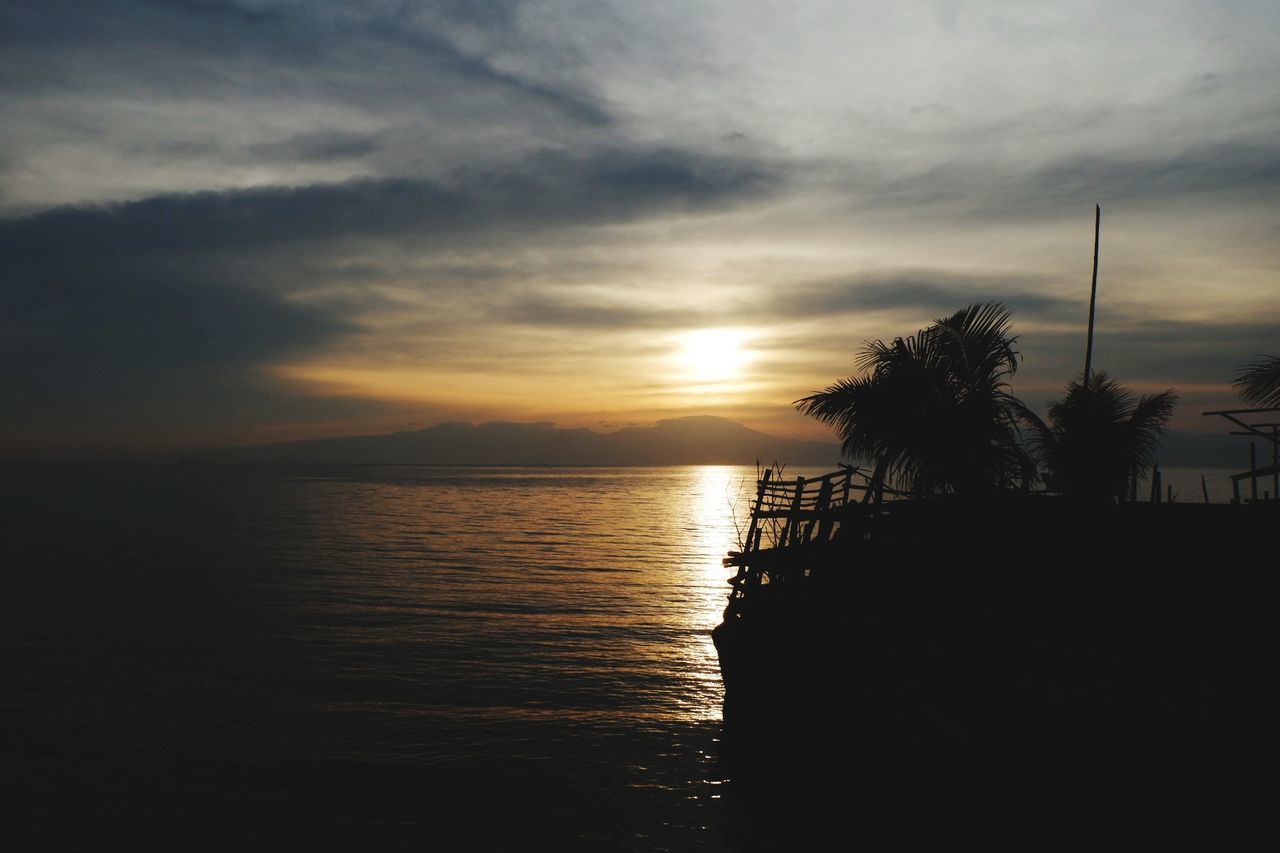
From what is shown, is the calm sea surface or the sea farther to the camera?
the calm sea surface

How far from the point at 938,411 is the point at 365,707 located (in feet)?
47.8

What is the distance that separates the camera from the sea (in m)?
13.0

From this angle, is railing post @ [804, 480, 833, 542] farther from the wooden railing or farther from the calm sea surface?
the calm sea surface

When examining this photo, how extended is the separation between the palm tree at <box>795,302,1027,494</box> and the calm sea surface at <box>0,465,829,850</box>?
747 centimetres

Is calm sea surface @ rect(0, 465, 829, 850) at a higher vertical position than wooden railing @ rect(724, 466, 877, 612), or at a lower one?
lower

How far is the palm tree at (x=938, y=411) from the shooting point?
19.0 m

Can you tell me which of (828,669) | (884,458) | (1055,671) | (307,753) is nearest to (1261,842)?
(1055,671)

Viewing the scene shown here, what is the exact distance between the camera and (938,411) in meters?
19.0

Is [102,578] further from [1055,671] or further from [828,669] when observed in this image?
[1055,671]

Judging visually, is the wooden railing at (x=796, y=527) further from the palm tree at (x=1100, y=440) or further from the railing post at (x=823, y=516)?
the palm tree at (x=1100, y=440)

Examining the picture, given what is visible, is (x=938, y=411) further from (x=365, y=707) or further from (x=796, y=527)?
(x=365, y=707)

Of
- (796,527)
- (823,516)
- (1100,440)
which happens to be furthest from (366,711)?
(1100,440)

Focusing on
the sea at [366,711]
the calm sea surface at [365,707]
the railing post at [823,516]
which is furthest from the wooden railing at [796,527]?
the calm sea surface at [365,707]

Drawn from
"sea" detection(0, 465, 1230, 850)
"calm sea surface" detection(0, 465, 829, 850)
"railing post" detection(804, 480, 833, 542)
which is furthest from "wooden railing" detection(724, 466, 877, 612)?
"calm sea surface" detection(0, 465, 829, 850)
